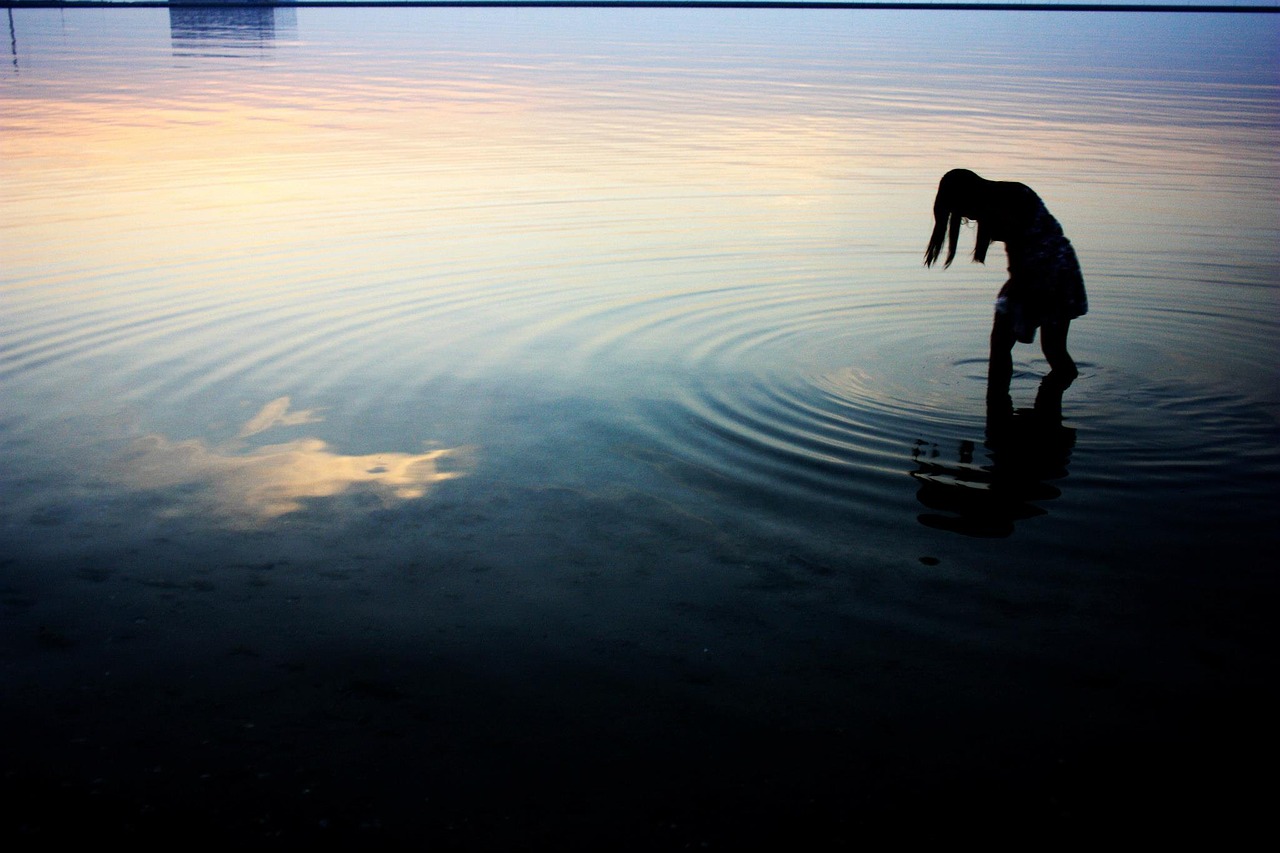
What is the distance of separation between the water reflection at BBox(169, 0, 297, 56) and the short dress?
1985 inches

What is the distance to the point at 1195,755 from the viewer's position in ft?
15.0

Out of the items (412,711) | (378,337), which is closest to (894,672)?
(412,711)

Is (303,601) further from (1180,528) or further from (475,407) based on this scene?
(1180,528)

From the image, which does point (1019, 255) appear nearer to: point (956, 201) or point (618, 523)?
point (956, 201)

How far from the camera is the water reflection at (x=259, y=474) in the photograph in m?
7.04

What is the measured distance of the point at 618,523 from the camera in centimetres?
679

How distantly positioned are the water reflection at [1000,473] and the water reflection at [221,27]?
2012 inches

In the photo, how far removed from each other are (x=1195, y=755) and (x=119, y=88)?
35.5 meters

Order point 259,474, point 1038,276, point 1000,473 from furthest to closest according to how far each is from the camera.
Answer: point 1038,276
point 1000,473
point 259,474

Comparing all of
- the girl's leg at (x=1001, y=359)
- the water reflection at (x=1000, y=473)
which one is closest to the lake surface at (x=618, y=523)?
the water reflection at (x=1000, y=473)

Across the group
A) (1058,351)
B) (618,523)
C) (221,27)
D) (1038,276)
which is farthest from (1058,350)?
(221,27)

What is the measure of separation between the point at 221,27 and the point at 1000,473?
80.2 metres

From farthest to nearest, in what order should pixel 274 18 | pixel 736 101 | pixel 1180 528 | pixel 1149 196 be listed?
pixel 274 18
pixel 736 101
pixel 1149 196
pixel 1180 528

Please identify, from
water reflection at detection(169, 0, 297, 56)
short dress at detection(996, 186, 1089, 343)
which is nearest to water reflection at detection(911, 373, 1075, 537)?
short dress at detection(996, 186, 1089, 343)
